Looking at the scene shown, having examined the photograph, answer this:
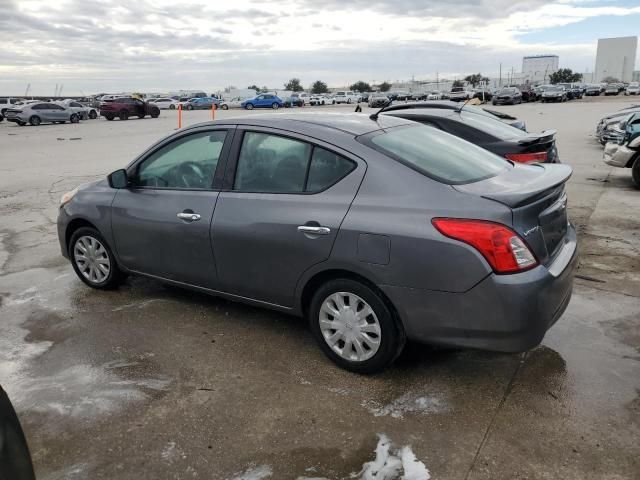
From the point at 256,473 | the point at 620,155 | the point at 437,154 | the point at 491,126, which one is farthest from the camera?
the point at 620,155

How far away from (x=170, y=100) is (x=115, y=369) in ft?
210

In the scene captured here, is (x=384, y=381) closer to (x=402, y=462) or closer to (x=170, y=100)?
(x=402, y=462)

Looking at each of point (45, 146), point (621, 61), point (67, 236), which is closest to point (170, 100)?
point (45, 146)

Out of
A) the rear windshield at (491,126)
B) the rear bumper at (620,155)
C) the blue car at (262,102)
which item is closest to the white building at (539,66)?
the blue car at (262,102)

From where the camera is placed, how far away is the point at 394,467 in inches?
110

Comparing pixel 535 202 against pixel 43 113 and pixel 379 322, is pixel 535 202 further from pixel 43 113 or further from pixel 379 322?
pixel 43 113

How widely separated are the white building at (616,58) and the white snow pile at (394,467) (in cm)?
15258

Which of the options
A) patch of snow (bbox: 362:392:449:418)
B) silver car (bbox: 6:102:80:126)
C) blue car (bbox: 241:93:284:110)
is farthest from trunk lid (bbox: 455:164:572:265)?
blue car (bbox: 241:93:284:110)

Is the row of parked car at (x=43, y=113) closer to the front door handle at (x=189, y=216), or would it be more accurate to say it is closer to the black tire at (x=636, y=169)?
the black tire at (x=636, y=169)

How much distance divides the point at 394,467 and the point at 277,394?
37.8 inches

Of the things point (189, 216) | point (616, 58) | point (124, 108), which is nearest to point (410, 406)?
point (189, 216)

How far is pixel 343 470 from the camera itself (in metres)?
2.79

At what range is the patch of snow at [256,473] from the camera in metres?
2.75

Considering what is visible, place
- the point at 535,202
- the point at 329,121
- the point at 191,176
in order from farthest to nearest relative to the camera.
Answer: the point at 191,176, the point at 329,121, the point at 535,202
